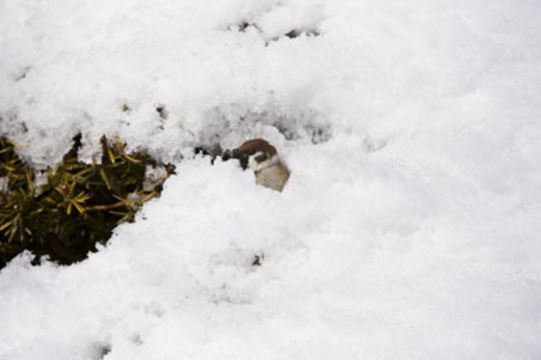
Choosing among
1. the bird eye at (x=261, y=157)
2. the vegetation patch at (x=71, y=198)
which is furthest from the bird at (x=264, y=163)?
the vegetation patch at (x=71, y=198)

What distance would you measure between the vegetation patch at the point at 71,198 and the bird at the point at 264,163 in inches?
11.8

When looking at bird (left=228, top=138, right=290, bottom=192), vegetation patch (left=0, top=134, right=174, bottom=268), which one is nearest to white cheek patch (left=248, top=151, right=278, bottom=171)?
bird (left=228, top=138, right=290, bottom=192)

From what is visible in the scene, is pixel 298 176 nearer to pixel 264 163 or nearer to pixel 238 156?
pixel 264 163

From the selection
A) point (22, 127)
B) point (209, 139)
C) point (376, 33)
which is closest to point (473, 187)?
point (376, 33)

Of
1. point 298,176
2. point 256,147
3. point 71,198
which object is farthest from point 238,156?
point 71,198

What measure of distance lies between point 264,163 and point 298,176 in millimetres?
119

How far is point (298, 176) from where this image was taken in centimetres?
143

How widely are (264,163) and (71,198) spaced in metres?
0.71

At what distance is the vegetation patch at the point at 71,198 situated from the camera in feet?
4.95

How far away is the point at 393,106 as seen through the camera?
1561 mm

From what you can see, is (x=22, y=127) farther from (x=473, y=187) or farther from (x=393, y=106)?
(x=473, y=187)

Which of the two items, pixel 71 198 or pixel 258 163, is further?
pixel 71 198

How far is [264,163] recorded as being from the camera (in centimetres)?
145

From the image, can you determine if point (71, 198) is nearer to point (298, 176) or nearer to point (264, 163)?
point (264, 163)
